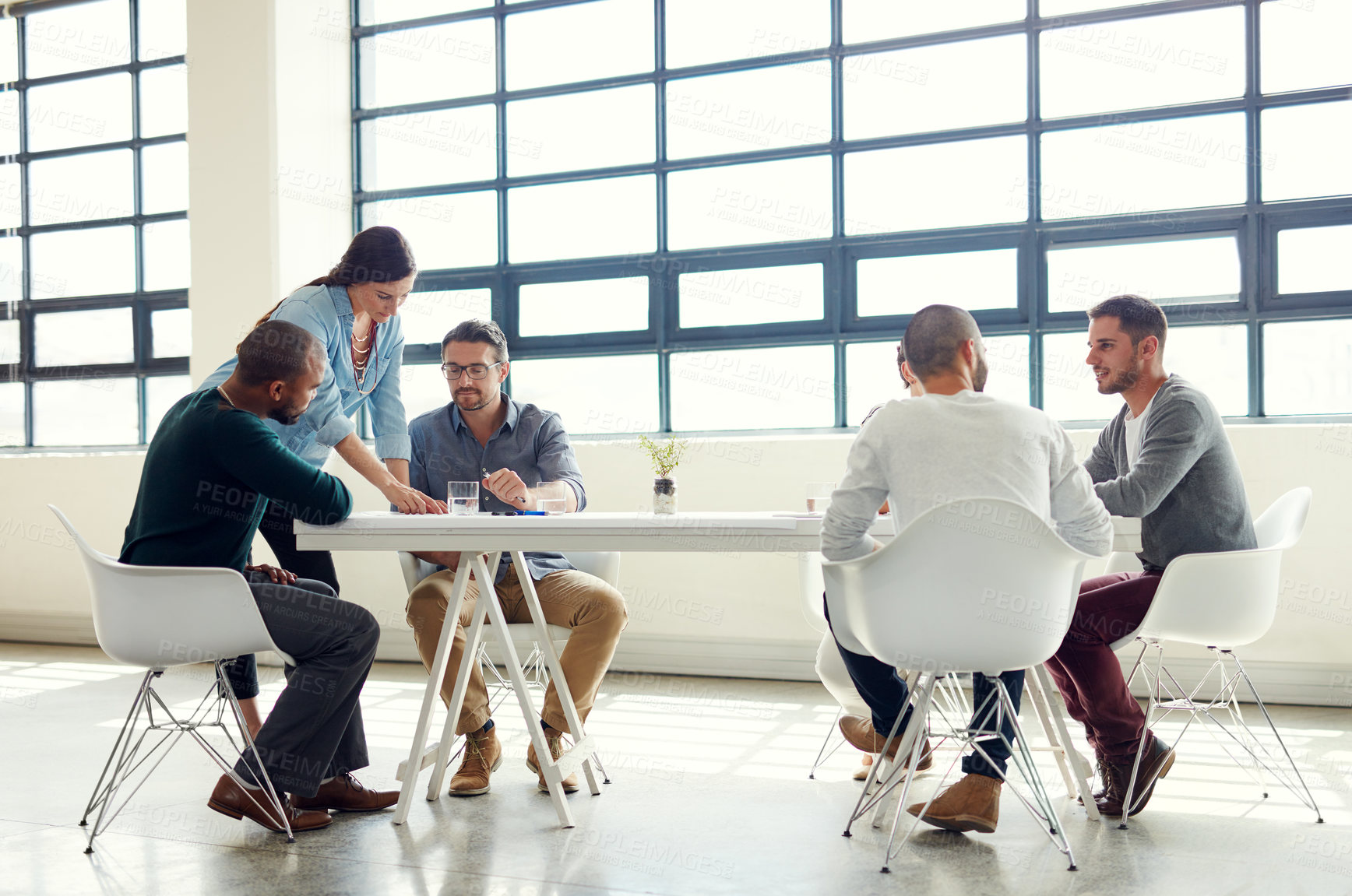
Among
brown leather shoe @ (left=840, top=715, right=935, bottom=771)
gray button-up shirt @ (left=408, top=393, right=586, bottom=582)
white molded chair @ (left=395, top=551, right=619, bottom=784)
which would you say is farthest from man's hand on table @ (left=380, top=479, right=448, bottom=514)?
brown leather shoe @ (left=840, top=715, right=935, bottom=771)

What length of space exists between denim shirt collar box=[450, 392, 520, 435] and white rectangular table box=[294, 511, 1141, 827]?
2.21 feet

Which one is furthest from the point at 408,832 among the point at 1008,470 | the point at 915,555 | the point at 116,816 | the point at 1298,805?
the point at 1298,805

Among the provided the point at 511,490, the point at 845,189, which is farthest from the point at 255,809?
the point at 845,189

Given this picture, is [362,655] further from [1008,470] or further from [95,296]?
[95,296]

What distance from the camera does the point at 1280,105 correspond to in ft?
13.7

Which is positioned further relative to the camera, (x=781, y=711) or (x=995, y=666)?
(x=781, y=711)

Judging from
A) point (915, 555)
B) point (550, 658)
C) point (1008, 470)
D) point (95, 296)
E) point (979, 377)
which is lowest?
point (550, 658)

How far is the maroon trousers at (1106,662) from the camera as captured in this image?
259 centimetres

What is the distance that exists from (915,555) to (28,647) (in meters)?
5.13

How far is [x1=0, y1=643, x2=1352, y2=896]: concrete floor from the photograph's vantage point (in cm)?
→ 219

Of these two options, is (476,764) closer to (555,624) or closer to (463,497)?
(555,624)

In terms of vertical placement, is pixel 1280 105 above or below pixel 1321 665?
above

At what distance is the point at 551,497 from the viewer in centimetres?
301

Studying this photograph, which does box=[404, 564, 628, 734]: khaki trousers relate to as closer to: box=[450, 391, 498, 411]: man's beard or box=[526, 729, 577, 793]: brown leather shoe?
box=[526, 729, 577, 793]: brown leather shoe
